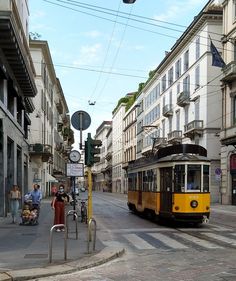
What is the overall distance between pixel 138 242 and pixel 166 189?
5.73 m

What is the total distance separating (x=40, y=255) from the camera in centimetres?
1190

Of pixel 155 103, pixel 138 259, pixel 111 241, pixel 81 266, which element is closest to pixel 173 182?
pixel 111 241

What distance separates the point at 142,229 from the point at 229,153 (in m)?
26.1

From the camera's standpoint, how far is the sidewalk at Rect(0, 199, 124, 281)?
9.76 meters

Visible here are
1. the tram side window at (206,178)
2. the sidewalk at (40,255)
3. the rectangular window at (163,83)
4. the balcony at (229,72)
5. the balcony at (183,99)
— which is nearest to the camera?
the sidewalk at (40,255)

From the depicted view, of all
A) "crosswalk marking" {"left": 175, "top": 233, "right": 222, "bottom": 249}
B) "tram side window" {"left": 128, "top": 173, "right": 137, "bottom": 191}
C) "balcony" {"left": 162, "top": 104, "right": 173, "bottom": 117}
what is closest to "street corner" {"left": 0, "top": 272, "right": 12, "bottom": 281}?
"crosswalk marking" {"left": 175, "top": 233, "right": 222, "bottom": 249}

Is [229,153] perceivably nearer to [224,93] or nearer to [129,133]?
[224,93]

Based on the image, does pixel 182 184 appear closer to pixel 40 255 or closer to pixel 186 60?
pixel 40 255

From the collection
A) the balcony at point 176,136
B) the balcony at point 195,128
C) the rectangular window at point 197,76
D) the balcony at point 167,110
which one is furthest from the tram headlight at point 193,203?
the balcony at point 167,110

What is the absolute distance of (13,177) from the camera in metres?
27.0

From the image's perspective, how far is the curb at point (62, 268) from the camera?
9258 mm

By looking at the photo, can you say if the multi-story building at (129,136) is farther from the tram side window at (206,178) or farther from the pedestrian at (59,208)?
the pedestrian at (59,208)

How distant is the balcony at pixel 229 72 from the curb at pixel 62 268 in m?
32.3

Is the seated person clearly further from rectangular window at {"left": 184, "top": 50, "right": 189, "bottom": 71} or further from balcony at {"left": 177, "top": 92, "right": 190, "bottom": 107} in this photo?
rectangular window at {"left": 184, "top": 50, "right": 189, "bottom": 71}
